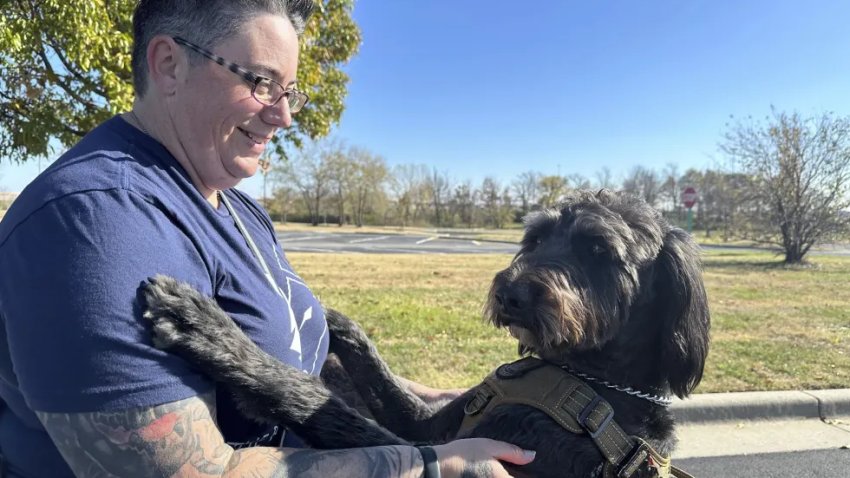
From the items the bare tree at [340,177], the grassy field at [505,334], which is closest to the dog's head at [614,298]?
the grassy field at [505,334]

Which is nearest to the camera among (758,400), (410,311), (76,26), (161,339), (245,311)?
(161,339)

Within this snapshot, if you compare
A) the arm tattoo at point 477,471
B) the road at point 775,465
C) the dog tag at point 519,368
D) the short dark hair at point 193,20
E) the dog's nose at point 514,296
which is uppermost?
the short dark hair at point 193,20

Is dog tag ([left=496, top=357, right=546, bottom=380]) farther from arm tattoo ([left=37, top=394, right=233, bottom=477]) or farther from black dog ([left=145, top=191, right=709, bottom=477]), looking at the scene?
arm tattoo ([left=37, top=394, right=233, bottom=477])

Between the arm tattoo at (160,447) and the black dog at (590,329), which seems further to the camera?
the black dog at (590,329)

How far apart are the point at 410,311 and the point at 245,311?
7072 mm

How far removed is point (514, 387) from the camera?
2.41 m

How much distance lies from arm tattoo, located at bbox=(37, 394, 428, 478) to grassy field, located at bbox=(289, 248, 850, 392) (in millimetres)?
3898

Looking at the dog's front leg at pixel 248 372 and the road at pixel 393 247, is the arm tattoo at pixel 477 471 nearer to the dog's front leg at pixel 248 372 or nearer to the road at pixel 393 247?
the dog's front leg at pixel 248 372

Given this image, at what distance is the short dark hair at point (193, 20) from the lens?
158cm

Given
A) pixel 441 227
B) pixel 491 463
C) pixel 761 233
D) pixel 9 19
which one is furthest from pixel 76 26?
pixel 441 227

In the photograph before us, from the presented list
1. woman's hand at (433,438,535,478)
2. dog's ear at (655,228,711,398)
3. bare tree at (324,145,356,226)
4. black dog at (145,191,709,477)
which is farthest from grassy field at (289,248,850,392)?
bare tree at (324,145,356,226)

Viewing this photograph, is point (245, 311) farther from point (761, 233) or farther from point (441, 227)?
point (441, 227)

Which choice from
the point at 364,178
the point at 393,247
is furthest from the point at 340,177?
the point at 393,247

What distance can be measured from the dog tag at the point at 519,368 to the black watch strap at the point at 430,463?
0.99 meters
